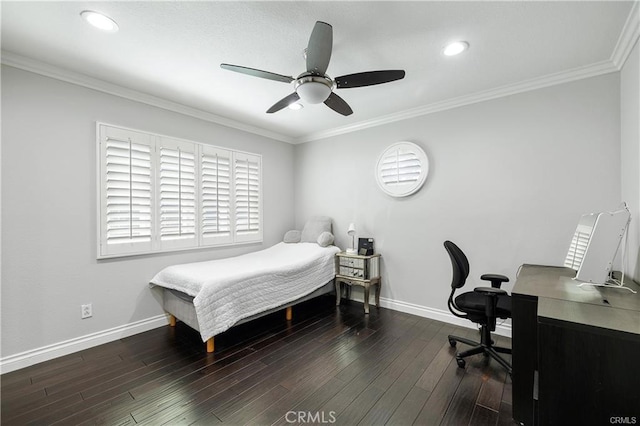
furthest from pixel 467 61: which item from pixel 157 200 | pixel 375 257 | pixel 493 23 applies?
pixel 157 200

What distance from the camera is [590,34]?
2010 mm

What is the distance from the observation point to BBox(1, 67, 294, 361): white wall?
2.26m

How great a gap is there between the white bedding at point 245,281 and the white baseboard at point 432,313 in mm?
881

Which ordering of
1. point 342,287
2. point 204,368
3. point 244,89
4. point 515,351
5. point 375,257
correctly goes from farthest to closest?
1. point 342,287
2. point 375,257
3. point 244,89
4. point 204,368
5. point 515,351

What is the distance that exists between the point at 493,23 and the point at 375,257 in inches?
105

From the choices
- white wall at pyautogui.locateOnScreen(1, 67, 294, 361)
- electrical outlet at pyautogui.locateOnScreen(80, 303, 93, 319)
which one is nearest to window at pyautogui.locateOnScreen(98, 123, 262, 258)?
white wall at pyautogui.locateOnScreen(1, 67, 294, 361)

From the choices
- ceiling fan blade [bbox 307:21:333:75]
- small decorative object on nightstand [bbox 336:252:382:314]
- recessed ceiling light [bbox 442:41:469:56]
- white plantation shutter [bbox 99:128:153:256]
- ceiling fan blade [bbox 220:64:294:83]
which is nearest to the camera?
ceiling fan blade [bbox 307:21:333:75]

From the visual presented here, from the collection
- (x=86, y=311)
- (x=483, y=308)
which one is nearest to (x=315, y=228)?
(x=483, y=308)

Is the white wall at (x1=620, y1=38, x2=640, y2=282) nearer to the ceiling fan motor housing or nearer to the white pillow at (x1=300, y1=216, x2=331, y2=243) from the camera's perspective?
the ceiling fan motor housing

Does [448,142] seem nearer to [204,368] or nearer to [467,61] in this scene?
[467,61]

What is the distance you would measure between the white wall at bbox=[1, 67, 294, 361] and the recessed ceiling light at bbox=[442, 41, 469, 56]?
313 centimetres

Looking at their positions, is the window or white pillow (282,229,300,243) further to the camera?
white pillow (282,229,300,243)

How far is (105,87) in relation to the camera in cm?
275

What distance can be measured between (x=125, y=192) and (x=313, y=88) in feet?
7.55
